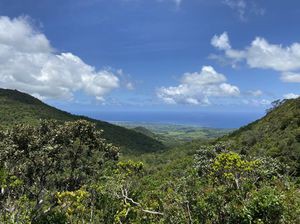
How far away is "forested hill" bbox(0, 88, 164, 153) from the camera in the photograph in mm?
101438

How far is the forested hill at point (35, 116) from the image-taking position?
10144 cm

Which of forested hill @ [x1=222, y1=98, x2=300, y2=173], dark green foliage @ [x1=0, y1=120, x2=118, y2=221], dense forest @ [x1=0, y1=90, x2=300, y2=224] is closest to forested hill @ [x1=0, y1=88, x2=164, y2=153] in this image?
forested hill @ [x1=222, y1=98, x2=300, y2=173]

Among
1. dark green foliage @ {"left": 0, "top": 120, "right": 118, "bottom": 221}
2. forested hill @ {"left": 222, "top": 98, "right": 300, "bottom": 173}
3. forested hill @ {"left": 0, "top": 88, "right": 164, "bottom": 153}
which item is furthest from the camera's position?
forested hill @ {"left": 0, "top": 88, "right": 164, "bottom": 153}

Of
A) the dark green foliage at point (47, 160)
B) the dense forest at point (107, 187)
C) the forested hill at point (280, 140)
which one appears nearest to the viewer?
the dense forest at point (107, 187)

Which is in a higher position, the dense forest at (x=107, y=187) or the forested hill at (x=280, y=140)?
the forested hill at (x=280, y=140)

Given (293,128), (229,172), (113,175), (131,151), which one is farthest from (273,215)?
(131,151)

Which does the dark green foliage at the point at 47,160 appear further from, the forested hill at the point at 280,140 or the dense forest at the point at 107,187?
the forested hill at the point at 280,140

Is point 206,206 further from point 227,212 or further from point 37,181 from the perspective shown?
point 37,181

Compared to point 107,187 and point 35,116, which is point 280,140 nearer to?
point 107,187

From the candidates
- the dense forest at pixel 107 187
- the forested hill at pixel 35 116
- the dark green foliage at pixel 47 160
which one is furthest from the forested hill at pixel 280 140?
the forested hill at pixel 35 116

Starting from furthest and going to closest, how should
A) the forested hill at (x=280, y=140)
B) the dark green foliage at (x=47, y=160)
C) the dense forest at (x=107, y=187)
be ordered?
1. the forested hill at (x=280, y=140)
2. the dark green foliage at (x=47, y=160)
3. the dense forest at (x=107, y=187)

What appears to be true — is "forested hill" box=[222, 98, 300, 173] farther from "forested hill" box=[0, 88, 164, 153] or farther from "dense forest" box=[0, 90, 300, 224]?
"forested hill" box=[0, 88, 164, 153]

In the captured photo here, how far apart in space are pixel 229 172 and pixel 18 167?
488 inches

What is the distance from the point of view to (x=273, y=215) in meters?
14.1
